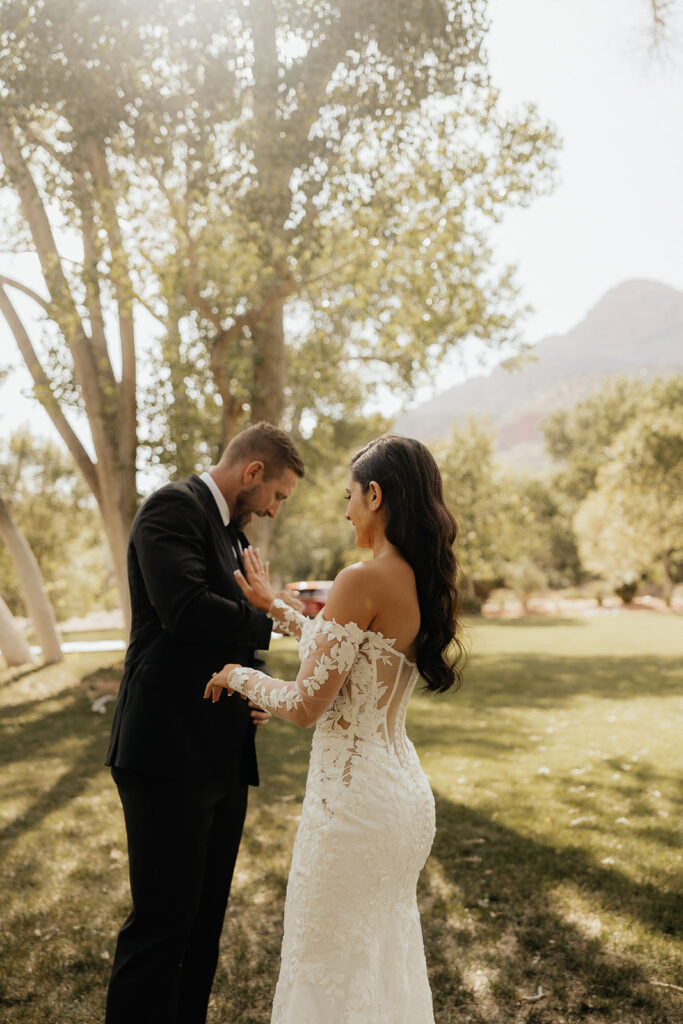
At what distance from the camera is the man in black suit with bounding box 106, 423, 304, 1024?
2990 millimetres

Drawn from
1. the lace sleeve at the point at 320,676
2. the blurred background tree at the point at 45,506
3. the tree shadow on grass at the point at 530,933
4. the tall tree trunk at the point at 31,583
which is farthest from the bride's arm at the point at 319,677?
the blurred background tree at the point at 45,506

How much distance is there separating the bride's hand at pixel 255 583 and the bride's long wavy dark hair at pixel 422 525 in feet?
2.28

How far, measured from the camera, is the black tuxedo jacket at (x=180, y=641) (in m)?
3.02

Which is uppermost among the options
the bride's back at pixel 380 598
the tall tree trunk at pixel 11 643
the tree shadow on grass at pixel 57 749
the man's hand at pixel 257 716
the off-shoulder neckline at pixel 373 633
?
the bride's back at pixel 380 598

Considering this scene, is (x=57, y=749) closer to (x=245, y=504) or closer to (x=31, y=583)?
(x=31, y=583)

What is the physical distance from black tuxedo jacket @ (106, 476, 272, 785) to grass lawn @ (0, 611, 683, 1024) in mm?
1082

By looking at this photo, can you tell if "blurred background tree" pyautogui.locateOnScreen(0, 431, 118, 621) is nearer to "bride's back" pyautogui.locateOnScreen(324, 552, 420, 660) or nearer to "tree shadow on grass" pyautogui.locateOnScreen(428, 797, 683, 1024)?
"tree shadow on grass" pyautogui.locateOnScreen(428, 797, 683, 1024)

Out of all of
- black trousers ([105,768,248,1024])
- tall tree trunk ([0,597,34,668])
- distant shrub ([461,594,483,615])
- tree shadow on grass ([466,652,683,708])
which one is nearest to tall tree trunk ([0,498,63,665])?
tall tree trunk ([0,597,34,668])

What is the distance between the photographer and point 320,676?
273 cm

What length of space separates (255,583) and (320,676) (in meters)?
0.73

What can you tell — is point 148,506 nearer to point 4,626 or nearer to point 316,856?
point 316,856

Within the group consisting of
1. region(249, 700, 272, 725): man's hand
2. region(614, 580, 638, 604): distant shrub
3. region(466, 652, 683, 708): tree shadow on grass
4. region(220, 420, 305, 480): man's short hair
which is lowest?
region(614, 580, 638, 604): distant shrub

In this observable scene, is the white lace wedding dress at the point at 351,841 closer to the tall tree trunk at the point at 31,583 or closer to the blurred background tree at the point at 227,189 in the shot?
the blurred background tree at the point at 227,189

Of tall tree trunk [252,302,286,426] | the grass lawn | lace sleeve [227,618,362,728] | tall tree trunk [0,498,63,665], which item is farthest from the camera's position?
tall tree trunk [0,498,63,665]
